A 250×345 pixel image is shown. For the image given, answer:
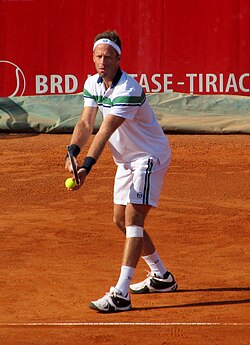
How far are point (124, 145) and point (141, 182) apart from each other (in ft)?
1.10

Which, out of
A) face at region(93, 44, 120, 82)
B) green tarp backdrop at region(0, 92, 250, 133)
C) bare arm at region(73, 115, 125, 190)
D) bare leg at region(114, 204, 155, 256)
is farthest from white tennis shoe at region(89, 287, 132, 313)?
green tarp backdrop at region(0, 92, 250, 133)

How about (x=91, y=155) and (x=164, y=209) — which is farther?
(x=164, y=209)

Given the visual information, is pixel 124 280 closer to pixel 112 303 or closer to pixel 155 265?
pixel 112 303

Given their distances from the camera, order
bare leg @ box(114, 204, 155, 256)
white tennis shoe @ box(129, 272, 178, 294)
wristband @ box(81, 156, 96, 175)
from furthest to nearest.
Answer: white tennis shoe @ box(129, 272, 178, 294)
bare leg @ box(114, 204, 155, 256)
wristband @ box(81, 156, 96, 175)

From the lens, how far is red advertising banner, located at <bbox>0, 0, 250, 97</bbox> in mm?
16469

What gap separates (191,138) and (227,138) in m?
0.55

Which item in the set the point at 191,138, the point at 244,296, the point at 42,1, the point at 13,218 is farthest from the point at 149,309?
the point at 42,1

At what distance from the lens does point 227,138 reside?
16.1 metres

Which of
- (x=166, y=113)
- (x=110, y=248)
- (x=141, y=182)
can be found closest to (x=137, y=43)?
(x=166, y=113)

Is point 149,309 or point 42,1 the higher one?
point 42,1

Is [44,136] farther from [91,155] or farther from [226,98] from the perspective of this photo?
[91,155]

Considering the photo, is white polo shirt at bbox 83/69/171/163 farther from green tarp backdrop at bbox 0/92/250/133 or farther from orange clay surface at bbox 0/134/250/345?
green tarp backdrop at bbox 0/92/250/133

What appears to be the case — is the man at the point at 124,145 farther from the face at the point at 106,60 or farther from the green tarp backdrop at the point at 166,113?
the green tarp backdrop at the point at 166,113

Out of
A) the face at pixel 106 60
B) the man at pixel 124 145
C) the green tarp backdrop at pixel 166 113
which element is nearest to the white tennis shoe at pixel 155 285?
the man at pixel 124 145
